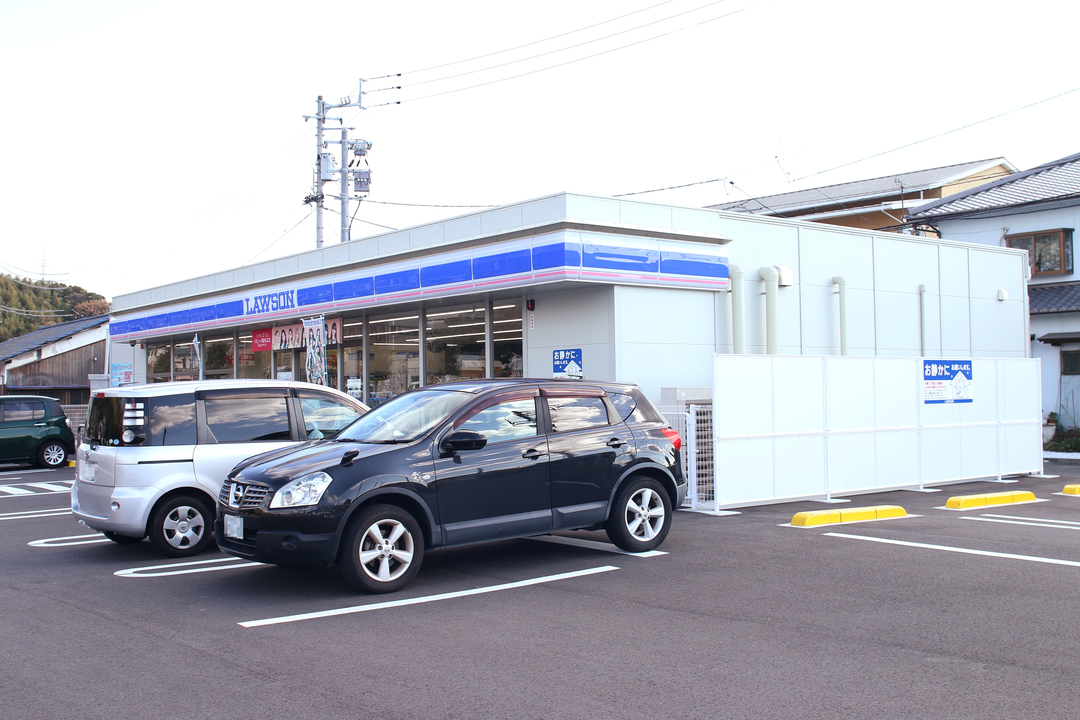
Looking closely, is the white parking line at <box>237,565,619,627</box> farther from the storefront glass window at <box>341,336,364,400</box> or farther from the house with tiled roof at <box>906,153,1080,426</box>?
the house with tiled roof at <box>906,153,1080,426</box>

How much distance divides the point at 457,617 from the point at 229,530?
220cm

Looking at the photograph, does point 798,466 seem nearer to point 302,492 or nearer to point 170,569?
point 302,492

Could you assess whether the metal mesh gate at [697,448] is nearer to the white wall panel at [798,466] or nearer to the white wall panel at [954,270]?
the white wall panel at [798,466]

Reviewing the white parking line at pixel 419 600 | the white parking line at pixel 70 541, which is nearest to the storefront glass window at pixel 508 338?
the white parking line at pixel 70 541

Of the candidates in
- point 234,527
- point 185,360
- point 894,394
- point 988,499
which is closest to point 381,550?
point 234,527

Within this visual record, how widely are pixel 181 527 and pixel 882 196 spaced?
35608 millimetres

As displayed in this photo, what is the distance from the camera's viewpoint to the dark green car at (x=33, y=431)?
19.5 m

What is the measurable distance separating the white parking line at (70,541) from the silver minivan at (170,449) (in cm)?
65

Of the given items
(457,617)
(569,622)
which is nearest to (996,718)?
(569,622)

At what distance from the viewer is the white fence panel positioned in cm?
1152

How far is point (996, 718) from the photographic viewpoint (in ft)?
14.0

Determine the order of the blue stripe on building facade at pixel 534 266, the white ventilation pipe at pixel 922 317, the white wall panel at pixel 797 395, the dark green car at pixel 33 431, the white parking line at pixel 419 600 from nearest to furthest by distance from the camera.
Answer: the white parking line at pixel 419 600
the white wall panel at pixel 797 395
the blue stripe on building facade at pixel 534 266
the dark green car at pixel 33 431
the white ventilation pipe at pixel 922 317

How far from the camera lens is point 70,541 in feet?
32.7

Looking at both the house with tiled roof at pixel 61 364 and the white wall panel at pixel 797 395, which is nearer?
the white wall panel at pixel 797 395
